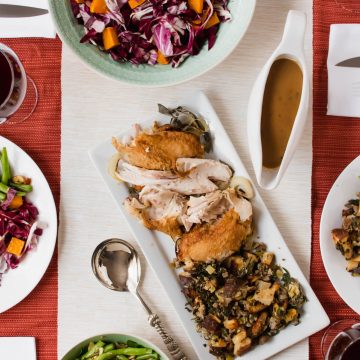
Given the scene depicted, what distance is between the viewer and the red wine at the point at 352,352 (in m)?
1.50

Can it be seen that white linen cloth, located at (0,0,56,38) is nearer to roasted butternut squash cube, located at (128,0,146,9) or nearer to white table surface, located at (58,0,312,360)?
white table surface, located at (58,0,312,360)

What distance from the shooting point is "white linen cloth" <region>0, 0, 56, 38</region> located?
1.57m

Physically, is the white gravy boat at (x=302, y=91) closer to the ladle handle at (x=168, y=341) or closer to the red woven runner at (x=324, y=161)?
the red woven runner at (x=324, y=161)

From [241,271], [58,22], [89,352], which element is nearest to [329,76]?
[241,271]

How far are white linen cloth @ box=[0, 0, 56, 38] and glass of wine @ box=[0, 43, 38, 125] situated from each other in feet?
0.18

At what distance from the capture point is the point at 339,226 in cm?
155

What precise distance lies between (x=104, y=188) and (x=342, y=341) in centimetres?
73

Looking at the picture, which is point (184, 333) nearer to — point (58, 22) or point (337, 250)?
point (337, 250)

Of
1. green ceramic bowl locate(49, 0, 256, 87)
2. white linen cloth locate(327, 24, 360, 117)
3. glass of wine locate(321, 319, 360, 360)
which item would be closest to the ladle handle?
glass of wine locate(321, 319, 360, 360)

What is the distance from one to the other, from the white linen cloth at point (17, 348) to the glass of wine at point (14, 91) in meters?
0.59

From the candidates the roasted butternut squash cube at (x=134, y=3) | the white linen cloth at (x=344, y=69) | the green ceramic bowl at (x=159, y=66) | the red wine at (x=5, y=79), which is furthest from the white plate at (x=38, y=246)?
the white linen cloth at (x=344, y=69)

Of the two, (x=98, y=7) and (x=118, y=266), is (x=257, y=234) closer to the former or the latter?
(x=118, y=266)


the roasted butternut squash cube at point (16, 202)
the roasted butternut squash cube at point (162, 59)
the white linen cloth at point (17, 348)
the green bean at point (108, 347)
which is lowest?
the white linen cloth at point (17, 348)

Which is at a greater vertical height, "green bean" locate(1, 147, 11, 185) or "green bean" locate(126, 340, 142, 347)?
"green bean" locate(1, 147, 11, 185)
